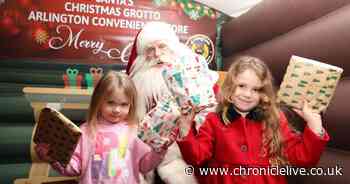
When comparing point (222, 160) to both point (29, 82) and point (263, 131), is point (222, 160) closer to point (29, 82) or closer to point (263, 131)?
point (263, 131)

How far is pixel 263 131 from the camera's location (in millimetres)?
1433

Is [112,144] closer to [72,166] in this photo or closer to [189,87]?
[72,166]

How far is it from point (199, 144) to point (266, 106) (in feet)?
0.91

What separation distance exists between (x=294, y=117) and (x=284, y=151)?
197 mm

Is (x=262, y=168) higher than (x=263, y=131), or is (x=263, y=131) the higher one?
(x=263, y=131)

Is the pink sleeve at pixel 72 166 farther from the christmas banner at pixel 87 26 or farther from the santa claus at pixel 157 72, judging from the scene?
the christmas banner at pixel 87 26

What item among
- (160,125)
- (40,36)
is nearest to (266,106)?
(160,125)

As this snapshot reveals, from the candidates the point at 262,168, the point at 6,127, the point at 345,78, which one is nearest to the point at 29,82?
the point at 6,127

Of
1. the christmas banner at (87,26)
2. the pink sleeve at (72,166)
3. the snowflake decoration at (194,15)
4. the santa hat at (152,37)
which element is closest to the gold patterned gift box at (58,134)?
the pink sleeve at (72,166)

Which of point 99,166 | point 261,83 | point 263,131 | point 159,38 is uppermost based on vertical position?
point 159,38

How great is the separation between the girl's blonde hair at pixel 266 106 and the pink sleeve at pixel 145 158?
31cm

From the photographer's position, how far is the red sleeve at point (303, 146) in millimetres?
1329

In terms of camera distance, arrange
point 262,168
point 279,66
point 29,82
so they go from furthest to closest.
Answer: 1. point 29,82
2. point 279,66
3. point 262,168

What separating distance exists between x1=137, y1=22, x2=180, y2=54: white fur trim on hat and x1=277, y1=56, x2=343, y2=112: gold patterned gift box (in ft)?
2.21
